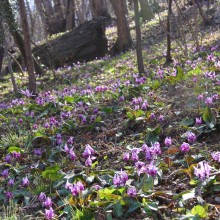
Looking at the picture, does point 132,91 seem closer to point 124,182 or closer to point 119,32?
point 124,182

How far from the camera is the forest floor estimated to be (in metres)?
2.81

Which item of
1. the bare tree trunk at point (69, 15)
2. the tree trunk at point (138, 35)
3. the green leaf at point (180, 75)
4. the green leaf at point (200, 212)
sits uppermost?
the bare tree trunk at point (69, 15)

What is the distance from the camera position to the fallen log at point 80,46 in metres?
15.4

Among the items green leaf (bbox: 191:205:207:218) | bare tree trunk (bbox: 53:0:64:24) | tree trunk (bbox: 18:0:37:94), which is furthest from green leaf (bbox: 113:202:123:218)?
bare tree trunk (bbox: 53:0:64:24)

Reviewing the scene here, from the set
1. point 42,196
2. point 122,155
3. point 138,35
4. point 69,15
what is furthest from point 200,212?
point 69,15

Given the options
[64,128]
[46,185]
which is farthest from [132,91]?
[46,185]

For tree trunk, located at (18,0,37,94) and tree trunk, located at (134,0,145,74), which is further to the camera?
tree trunk, located at (18,0,37,94)

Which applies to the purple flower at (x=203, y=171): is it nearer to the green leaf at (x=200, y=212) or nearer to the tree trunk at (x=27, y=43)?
the green leaf at (x=200, y=212)

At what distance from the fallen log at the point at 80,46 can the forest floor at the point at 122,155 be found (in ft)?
26.5

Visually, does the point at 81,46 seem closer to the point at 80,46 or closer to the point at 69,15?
the point at 80,46

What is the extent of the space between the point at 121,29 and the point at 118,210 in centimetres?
1179

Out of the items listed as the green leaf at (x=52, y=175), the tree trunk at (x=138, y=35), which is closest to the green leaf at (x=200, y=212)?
the green leaf at (x=52, y=175)

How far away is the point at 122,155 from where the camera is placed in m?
4.00

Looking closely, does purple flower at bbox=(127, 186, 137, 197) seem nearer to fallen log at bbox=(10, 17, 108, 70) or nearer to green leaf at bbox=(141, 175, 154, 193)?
green leaf at bbox=(141, 175, 154, 193)
